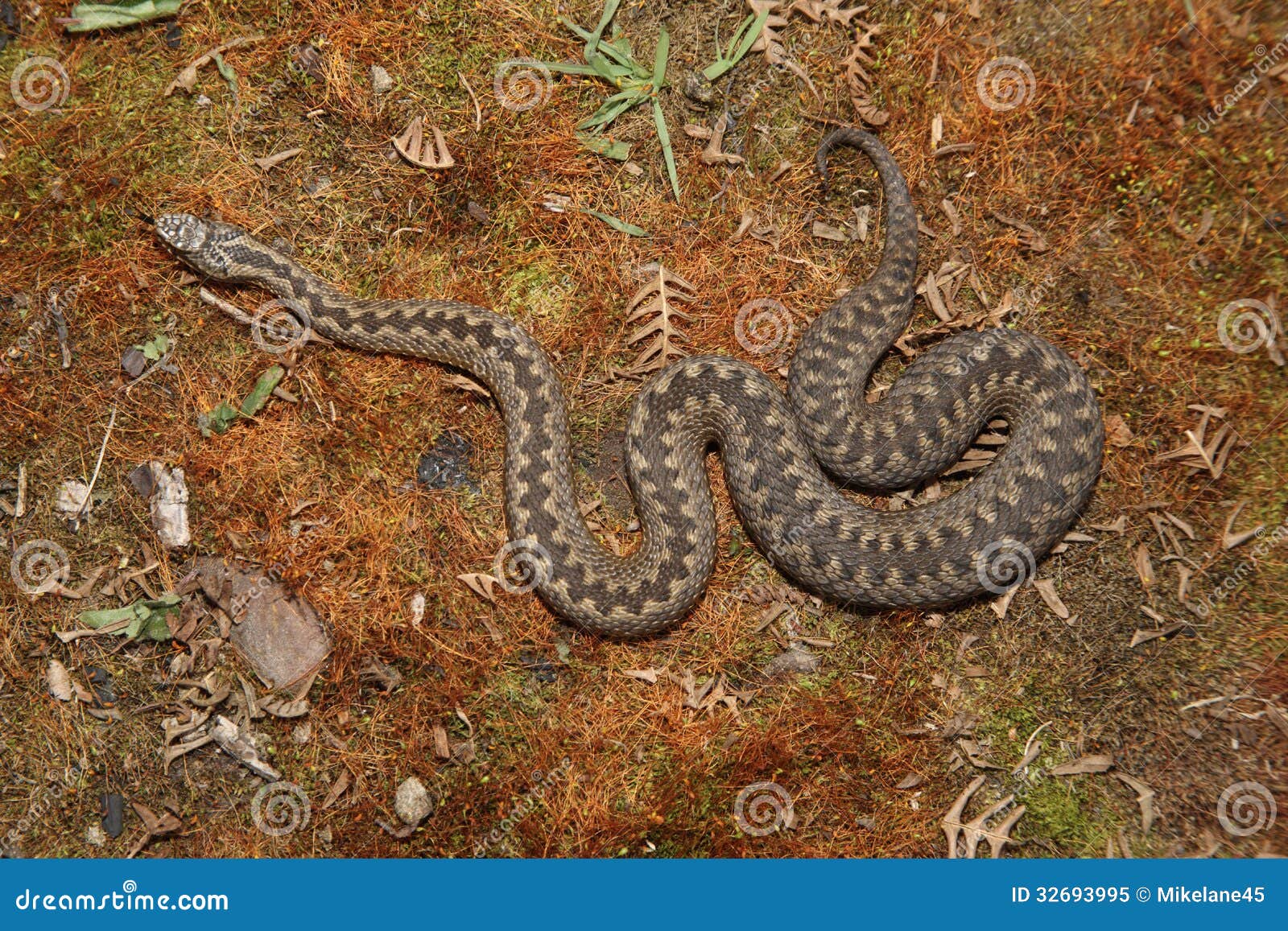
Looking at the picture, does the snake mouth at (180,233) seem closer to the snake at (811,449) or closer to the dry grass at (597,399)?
the snake at (811,449)

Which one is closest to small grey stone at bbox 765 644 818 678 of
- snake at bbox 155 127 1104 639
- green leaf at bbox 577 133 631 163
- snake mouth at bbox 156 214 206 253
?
snake at bbox 155 127 1104 639

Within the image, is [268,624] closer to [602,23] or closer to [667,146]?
[667,146]

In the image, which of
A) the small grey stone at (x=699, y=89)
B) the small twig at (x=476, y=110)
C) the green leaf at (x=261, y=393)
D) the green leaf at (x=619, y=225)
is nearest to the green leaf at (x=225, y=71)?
the small twig at (x=476, y=110)

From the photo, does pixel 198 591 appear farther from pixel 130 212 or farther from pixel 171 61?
pixel 171 61

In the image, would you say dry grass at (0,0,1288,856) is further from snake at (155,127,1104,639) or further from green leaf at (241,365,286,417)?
→ snake at (155,127,1104,639)

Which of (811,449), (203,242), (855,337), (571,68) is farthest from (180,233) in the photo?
(855,337)
